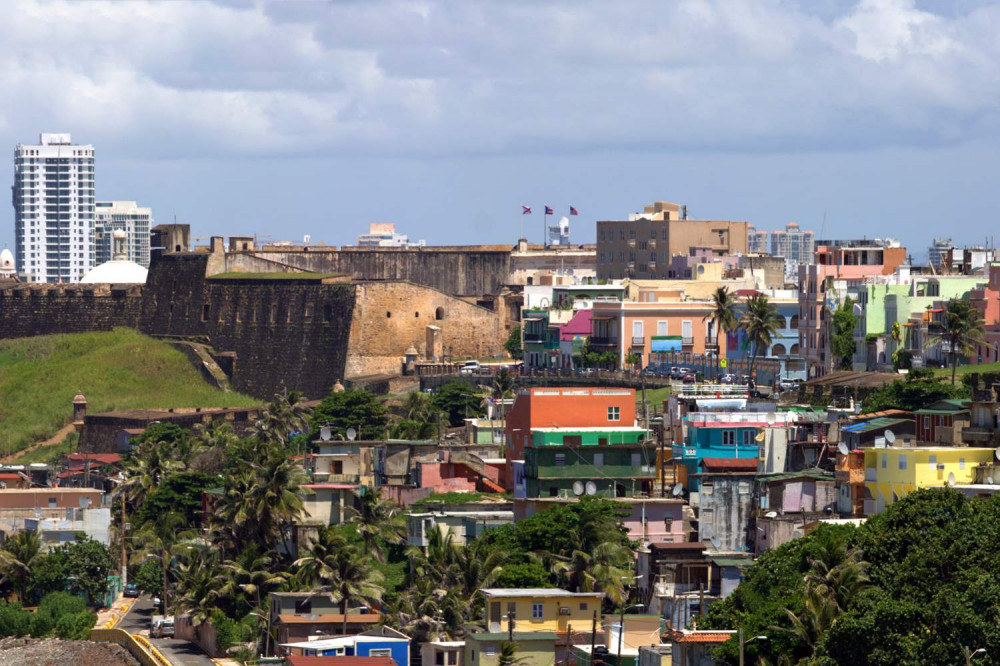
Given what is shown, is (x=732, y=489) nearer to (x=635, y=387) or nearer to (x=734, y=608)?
(x=734, y=608)

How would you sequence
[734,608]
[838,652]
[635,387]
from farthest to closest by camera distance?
[635,387], [734,608], [838,652]

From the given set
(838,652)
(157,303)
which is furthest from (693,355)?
(838,652)

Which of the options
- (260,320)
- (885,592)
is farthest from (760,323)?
(885,592)

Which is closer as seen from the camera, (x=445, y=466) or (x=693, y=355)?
(x=445, y=466)

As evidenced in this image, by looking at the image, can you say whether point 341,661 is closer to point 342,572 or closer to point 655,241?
point 342,572

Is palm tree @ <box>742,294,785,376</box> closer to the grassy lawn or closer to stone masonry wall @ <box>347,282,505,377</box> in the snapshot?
the grassy lawn
